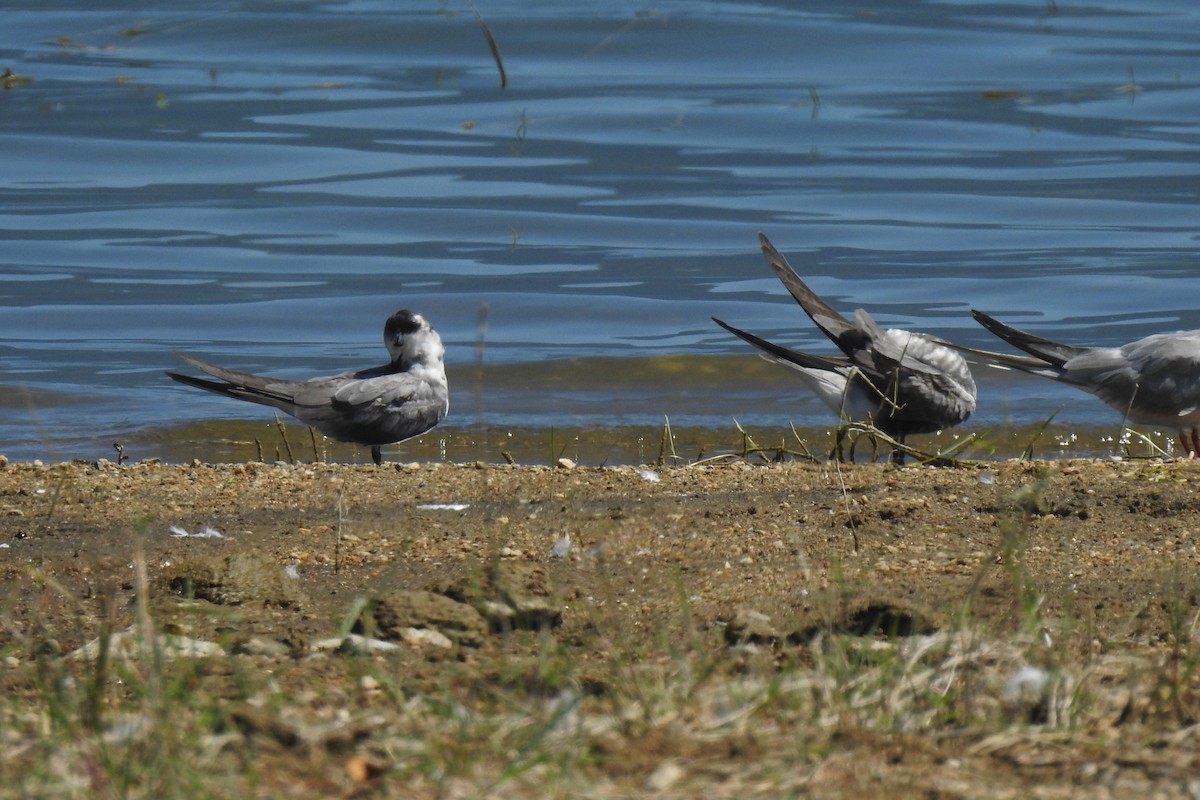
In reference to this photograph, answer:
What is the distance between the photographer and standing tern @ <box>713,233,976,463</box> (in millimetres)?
6828

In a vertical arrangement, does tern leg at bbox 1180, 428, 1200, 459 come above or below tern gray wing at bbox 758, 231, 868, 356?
below

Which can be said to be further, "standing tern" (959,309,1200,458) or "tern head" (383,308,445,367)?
"tern head" (383,308,445,367)

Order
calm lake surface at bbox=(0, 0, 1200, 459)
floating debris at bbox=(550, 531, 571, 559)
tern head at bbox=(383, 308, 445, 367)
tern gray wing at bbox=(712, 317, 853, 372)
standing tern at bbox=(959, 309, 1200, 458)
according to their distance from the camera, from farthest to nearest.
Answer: calm lake surface at bbox=(0, 0, 1200, 459) < tern head at bbox=(383, 308, 445, 367) < tern gray wing at bbox=(712, 317, 853, 372) < standing tern at bbox=(959, 309, 1200, 458) < floating debris at bbox=(550, 531, 571, 559)

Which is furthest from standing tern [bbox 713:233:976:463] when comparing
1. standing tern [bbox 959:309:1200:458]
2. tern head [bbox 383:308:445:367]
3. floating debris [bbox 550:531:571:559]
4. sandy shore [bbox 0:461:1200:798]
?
floating debris [bbox 550:531:571:559]

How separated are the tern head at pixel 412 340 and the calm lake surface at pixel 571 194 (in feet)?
4.37

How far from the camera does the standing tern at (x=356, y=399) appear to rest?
679 centimetres

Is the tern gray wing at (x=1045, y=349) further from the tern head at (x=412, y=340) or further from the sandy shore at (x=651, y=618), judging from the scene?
the tern head at (x=412, y=340)

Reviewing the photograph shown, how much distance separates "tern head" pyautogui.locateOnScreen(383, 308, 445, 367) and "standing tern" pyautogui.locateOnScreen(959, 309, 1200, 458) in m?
2.25

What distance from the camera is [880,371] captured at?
6.88 m

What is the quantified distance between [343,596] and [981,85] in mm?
17663

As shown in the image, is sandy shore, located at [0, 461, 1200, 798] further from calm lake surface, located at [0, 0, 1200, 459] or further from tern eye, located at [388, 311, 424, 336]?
tern eye, located at [388, 311, 424, 336]

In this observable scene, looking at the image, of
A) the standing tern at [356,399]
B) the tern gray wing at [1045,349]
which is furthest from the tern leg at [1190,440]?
the standing tern at [356,399]

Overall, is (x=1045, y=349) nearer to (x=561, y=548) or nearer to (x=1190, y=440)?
(x=1190, y=440)

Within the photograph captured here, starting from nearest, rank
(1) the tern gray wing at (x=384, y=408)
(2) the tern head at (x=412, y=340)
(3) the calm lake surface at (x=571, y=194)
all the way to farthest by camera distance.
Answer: (1) the tern gray wing at (x=384, y=408), (2) the tern head at (x=412, y=340), (3) the calm lake surface at (x=571, y=194)
